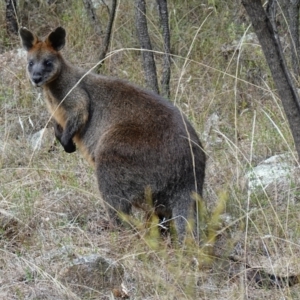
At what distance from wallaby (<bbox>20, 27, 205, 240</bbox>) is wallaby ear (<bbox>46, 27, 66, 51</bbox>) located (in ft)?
1.16

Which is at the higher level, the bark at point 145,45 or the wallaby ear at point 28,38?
the wallaby ear at point 28,38

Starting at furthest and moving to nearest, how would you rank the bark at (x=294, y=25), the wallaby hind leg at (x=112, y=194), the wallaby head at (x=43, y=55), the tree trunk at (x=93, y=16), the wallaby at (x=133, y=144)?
the tree trunk at (x=93, y=16), the bark at (x=294, y=25), the wallaby head at (x=43, y=55), the wallaby hind leg at (x=112, y=194), the wallaby at (x=133, y=144)

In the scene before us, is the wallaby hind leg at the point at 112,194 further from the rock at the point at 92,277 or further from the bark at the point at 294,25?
the bark at the point at 294,25

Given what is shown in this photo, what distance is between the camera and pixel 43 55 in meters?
5.76

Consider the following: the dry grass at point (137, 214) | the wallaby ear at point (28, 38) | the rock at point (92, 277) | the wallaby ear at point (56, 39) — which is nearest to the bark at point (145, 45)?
the dry grass at point (137, 214)

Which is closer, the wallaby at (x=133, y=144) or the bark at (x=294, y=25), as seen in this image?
the wallaby at (x=133, y=144)

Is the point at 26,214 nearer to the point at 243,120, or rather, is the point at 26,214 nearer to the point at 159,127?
the point at 159,127

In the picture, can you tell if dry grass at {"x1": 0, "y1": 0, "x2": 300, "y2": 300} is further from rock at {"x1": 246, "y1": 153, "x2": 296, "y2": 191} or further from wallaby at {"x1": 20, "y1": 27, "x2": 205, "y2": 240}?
wallaby at {"x1": 20, "y1": 27, "x2": 205, "y2": 240}

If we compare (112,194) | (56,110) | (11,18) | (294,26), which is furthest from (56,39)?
(11,18)

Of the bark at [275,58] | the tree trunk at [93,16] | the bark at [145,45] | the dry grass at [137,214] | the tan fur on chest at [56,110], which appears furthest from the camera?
the tree trunk at [93,16]

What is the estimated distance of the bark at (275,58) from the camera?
11.2 feet

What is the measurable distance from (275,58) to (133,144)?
4.99 ft

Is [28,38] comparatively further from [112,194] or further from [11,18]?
[11,18]

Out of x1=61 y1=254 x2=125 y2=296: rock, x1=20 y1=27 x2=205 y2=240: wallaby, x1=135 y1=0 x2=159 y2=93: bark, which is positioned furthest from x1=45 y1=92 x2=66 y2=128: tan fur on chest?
x1=61 y1=254 x2=125 y2=296: rock
